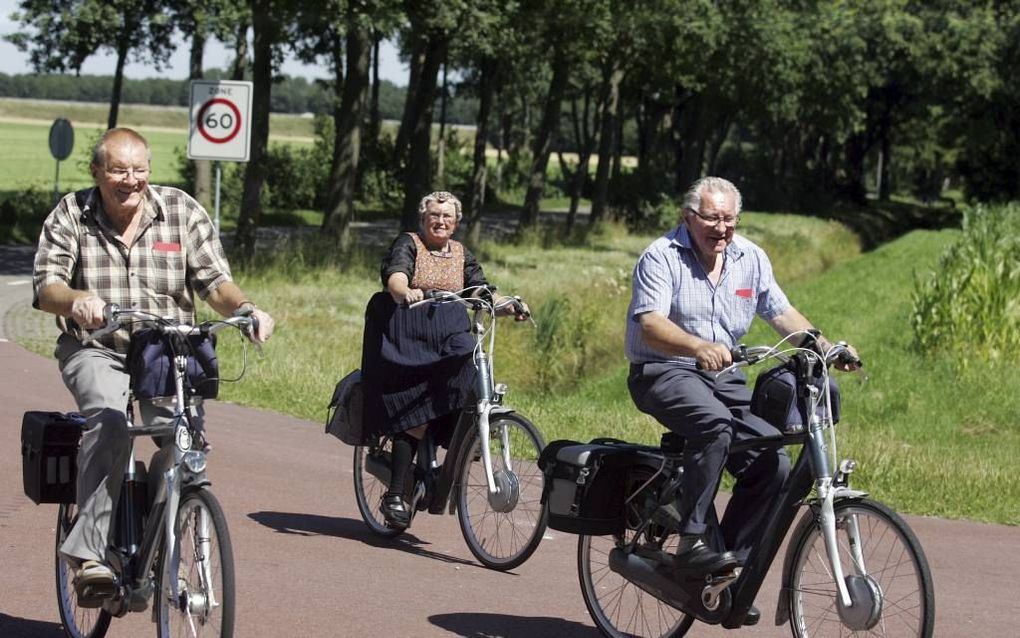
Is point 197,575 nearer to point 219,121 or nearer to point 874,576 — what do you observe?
point 874,576

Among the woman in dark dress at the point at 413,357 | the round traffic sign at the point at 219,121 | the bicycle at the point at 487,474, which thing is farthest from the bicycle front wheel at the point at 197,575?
the round traffic sign at the point at 219,121

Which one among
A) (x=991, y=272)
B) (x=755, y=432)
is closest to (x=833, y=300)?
(x=991, y=272)

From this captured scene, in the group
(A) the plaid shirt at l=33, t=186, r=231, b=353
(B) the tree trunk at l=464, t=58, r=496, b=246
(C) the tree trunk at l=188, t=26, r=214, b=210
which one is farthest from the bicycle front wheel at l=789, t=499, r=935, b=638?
(B) the tree trunk at l=464, t=58, r=496, b=246

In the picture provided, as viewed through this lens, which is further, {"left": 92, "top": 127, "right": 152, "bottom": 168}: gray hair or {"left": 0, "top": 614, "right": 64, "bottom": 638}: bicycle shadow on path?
{"left": 0, "top": 614, "right": 64, "bottom": 638}: bicycle shadow on path

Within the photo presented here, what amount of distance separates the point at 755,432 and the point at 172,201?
7.52ft

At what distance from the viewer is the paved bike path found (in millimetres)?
6332

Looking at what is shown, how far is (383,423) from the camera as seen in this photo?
26.3 feet

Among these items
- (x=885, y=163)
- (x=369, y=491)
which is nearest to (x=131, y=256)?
(x=369, y=491)

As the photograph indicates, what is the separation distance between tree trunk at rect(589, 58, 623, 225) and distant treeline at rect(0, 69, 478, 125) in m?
63.7

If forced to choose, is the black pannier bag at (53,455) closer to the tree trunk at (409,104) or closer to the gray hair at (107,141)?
the gray hair at (107,141)

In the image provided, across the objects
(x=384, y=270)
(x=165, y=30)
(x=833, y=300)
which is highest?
(x=165, y=30)

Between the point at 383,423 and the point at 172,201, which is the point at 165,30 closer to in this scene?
the point at 383,423

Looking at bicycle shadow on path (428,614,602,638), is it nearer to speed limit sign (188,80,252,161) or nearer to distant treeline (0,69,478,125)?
speed limit sign (188,80,252,161)

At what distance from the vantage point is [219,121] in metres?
17.5
